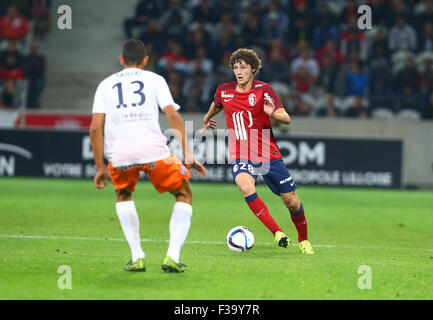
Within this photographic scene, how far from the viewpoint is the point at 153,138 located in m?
6.42

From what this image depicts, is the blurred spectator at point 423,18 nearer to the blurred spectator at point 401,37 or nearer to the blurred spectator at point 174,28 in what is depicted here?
the blurred spectator at point 401,37

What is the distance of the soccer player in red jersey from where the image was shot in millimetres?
8422

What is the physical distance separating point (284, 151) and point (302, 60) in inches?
155

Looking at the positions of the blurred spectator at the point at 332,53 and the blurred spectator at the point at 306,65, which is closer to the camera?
the blurred spectator at the point at 306,65

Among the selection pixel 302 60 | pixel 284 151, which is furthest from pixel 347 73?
pixel 284 151

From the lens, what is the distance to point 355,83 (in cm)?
2020

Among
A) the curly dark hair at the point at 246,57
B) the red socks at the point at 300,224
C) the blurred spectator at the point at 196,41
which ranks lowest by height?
the red socks at the point at 300,224

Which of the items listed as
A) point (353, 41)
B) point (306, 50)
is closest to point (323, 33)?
point (353, 41)

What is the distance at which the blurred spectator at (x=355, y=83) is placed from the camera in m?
20.2

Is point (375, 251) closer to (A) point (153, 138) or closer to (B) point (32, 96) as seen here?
(A) point (153, 138)

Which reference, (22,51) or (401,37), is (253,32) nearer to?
(401,37)

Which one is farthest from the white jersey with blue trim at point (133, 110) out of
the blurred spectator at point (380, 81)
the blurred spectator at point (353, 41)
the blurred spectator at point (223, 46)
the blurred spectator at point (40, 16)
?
the blurred spectator at point (40, 16)

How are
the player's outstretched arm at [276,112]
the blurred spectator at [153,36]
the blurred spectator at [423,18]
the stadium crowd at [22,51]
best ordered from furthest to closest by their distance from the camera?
the blurred spectator at [423,18]
the blurred spectator at [153,36]
the stadium crowd at [22,51]
the player's outstretched arm at [276,112]

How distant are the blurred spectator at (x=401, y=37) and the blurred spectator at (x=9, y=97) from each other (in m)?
11.0
